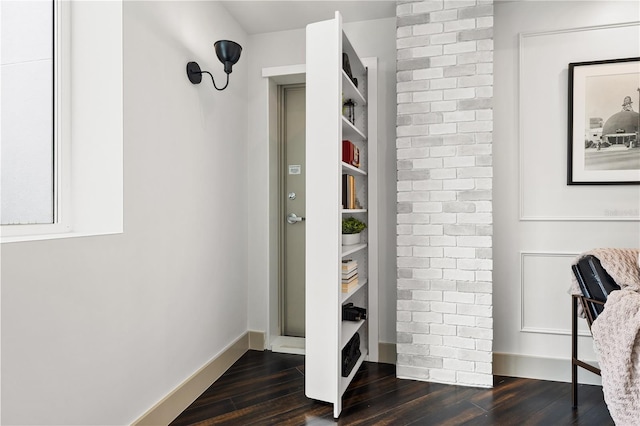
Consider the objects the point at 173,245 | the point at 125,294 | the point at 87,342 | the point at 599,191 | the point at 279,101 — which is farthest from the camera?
the point at 279,101

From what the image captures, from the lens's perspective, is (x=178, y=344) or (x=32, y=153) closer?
(x=32, y=153)

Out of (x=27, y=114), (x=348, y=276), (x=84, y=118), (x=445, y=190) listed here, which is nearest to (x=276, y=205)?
(x=348, y=276)

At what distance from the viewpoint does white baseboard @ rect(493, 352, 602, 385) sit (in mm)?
2432

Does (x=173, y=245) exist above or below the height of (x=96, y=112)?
below

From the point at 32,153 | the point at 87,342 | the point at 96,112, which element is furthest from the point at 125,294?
the point at 96,112

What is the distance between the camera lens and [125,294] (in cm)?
167

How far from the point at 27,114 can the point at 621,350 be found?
2.72 metres

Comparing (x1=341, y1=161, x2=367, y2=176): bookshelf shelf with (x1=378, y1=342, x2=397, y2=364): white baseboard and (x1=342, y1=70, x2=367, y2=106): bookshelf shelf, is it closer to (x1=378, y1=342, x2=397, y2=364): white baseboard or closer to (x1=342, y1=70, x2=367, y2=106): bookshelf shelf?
(x1=342, y1=70, x2=367, y2=106): bookshelf shelf

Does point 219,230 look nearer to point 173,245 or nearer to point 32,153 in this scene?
point 173,245

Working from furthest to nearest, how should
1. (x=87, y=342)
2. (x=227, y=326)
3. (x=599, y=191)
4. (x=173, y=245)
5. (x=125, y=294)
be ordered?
(x=227, y=326) < (x=599, y=191) < (x=173, y=245) < (x=125, y=294) < (x=87, y=342)

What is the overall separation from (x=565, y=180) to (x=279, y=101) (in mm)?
2220

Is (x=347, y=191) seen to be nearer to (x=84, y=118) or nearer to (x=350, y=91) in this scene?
(x=350, y=91)

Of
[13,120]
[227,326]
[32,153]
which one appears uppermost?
[13,120]

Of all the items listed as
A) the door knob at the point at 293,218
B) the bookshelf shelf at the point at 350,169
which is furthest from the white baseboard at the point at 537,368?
the door knob at the point at 293,218
